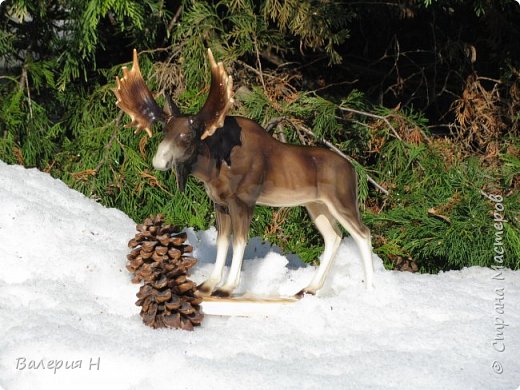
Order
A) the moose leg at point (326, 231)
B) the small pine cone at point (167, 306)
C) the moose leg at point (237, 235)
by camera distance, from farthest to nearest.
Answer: the moose leg at point (326, 231), the moose leg at point (237, 235), the small pine cone at point (167, 306)

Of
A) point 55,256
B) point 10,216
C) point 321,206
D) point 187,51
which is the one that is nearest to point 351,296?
point 321,206

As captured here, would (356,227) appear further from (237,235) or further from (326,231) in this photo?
Answer: (237,235)

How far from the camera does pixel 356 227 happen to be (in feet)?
6.47

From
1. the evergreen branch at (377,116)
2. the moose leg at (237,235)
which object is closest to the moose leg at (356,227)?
the moose leg at (237,235)

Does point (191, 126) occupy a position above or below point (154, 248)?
above

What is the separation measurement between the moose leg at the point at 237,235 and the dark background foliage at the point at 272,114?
1.83 feet

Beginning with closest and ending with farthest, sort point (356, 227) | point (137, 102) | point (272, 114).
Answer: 1. point (137, 102)
2. point (356, 227)
3. point (272, 114)

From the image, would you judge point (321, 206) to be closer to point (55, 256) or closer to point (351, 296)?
point (351, 296)

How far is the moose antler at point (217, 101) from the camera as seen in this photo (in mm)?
1764

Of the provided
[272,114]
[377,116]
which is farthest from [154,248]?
[377,116]

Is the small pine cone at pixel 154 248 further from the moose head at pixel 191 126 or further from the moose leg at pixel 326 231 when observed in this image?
the moose leg at pixel 326 231

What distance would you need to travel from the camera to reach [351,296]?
1.95 m

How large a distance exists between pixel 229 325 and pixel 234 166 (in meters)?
0.35

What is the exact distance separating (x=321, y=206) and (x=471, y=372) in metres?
0.61
